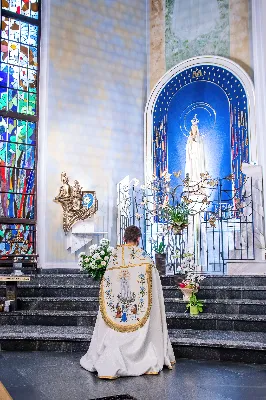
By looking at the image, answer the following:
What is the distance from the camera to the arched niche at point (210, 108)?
11930 millimetres

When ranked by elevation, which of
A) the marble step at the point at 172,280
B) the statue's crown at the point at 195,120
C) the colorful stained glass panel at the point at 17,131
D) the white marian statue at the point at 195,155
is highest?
the statue's crown at the point at 195,120

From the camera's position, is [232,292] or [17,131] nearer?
[232,292]

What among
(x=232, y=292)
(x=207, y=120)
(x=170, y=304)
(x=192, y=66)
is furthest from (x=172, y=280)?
(x=192, y=66)

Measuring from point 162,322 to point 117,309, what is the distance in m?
0.53

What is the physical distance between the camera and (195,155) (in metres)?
12.5

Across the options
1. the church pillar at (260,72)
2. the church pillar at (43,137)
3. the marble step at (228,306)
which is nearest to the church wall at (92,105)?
the church pillar at (43,137)

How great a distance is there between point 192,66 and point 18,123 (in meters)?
4.73

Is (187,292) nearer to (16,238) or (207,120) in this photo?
(16,238)

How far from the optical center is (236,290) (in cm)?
749

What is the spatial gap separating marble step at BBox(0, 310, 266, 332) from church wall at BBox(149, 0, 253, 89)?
23.6ft

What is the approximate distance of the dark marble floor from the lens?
4340 mm

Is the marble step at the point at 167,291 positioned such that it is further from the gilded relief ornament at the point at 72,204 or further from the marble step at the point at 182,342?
the gilded relief ornament at the point at 72,204

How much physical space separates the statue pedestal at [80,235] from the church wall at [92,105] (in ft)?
0.63

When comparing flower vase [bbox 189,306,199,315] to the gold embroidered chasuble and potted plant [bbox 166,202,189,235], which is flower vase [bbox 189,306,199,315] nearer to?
the gold embroidered chasuble
